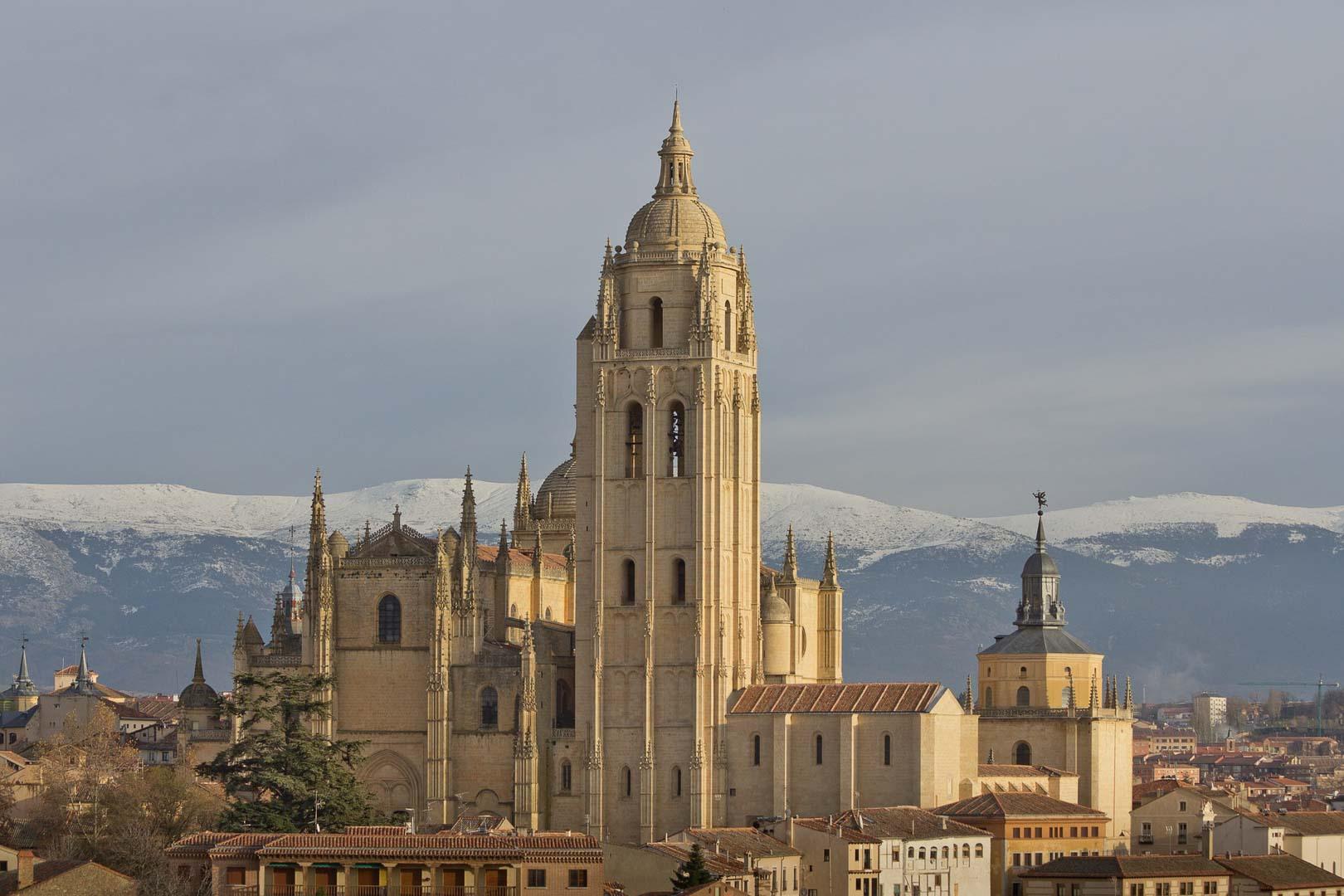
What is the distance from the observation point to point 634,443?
355 feet

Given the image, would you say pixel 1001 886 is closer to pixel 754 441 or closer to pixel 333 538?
pixel 754 441

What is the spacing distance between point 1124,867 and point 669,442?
70.9 feet

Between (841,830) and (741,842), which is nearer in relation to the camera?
(741,842)

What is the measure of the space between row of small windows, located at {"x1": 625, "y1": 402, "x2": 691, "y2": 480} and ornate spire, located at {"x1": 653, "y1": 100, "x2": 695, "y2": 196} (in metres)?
7.74

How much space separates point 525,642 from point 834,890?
59.5 ft

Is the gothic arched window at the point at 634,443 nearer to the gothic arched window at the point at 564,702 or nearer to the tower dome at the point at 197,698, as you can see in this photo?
the gothic arched window at the point at 564,702

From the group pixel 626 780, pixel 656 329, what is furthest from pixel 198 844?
pixel 656 329

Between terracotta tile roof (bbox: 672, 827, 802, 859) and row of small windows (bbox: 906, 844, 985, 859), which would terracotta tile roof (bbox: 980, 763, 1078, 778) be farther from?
terracotta tile roof (bbox: 672, 827, 802, 859)

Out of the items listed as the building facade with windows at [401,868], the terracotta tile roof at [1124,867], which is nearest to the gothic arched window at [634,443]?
the terracotta tile roof at [1124,867]

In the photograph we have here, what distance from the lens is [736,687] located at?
4198 inches

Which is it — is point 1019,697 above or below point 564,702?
above

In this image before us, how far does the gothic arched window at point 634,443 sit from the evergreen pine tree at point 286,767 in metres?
12.2

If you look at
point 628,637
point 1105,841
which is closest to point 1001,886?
point 1105,841

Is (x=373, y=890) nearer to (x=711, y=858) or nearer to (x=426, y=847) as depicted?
(x=426, y=847)
